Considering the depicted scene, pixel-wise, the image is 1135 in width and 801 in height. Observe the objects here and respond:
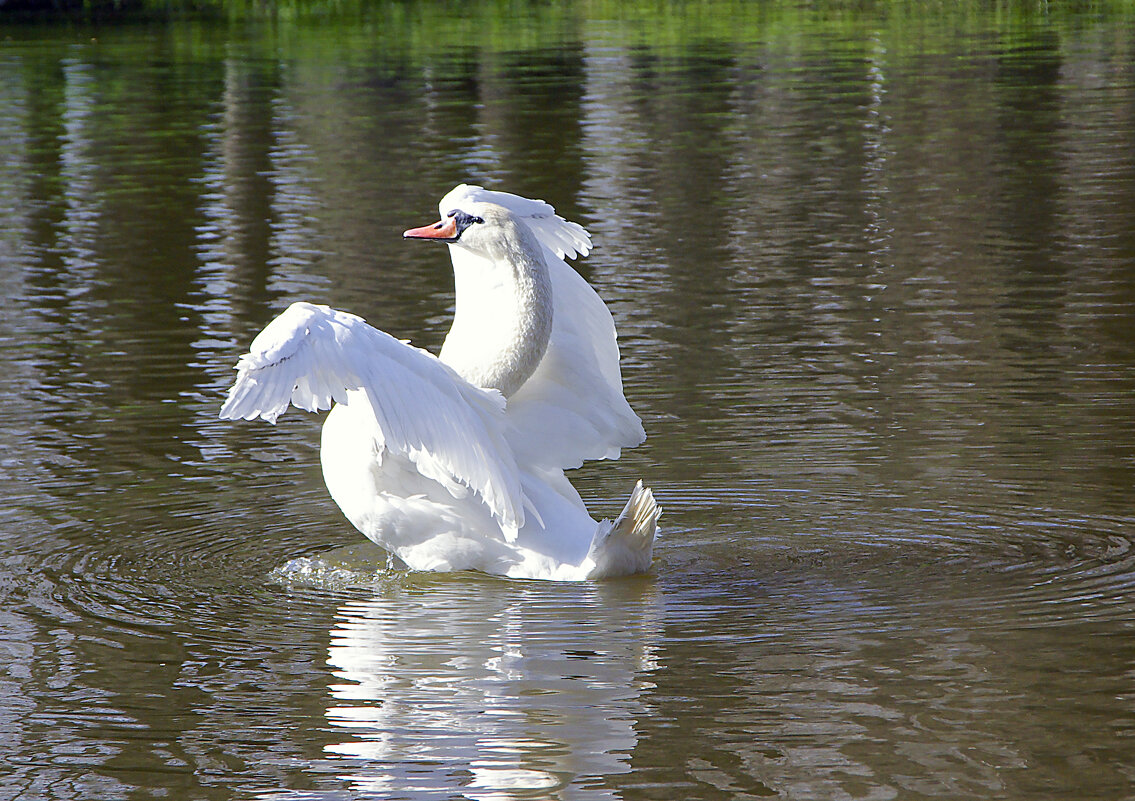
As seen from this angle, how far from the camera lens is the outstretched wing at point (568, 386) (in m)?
6.83

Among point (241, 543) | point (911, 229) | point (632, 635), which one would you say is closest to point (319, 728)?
point (632, 635)

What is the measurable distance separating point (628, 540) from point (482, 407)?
72 cm

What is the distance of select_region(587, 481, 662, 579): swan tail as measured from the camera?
5.98 m

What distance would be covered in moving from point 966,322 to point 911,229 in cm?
378

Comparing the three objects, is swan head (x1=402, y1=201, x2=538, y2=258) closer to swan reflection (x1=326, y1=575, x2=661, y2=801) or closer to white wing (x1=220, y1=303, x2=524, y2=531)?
white wing (x1=220, y1=303, x2=524, y2=531)

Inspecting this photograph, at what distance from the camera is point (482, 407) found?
6320 millimetres

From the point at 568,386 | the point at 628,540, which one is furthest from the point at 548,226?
the point at 628,540

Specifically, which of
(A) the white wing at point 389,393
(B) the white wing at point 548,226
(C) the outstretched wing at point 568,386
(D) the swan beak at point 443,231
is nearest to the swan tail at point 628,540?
(A) the white wing at point 389,393

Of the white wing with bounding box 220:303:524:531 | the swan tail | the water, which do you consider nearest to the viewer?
the water

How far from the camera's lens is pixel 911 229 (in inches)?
551

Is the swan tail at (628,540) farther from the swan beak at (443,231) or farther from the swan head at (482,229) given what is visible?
the swan beak at (443,231)

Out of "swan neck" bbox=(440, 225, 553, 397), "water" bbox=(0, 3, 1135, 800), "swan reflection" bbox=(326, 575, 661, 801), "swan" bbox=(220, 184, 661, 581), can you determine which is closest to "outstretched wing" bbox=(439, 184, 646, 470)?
"swan" bbox=(220, 184, 661, 581)

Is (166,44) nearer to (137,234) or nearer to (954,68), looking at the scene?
(954,68)

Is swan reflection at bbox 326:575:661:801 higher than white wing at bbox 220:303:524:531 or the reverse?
the reverse
